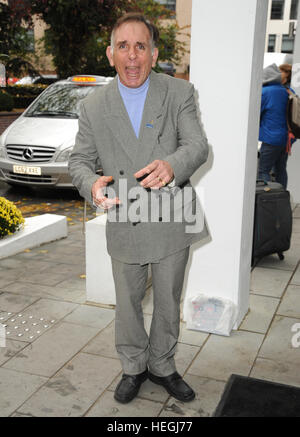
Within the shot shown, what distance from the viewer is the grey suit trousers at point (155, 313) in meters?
3.14

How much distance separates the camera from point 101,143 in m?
3.00

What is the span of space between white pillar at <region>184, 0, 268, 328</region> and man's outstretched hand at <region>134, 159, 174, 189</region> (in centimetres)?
140

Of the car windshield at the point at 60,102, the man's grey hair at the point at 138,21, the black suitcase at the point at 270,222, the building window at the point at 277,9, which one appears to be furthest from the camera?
the building window at the point at 277,9

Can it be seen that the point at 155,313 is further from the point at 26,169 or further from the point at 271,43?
the point at 271,43

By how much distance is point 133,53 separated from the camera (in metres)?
2.81

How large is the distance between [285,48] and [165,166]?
185 feet

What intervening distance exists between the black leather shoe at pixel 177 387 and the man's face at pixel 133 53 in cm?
183

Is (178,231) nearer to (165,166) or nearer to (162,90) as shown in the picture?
(165,166)

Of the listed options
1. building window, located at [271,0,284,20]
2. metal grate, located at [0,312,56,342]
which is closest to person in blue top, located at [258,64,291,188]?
metal grate, located at [0,312,56,342]

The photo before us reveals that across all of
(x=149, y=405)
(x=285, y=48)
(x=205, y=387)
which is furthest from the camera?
(x=285, y=48)

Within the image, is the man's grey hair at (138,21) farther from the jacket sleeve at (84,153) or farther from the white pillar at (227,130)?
the white pillar at (227,130)

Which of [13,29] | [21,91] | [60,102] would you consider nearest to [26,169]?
[60,102]

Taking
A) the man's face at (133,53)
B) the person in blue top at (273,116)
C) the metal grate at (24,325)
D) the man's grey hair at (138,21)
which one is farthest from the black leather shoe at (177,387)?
the person in blue top at (273,116)
